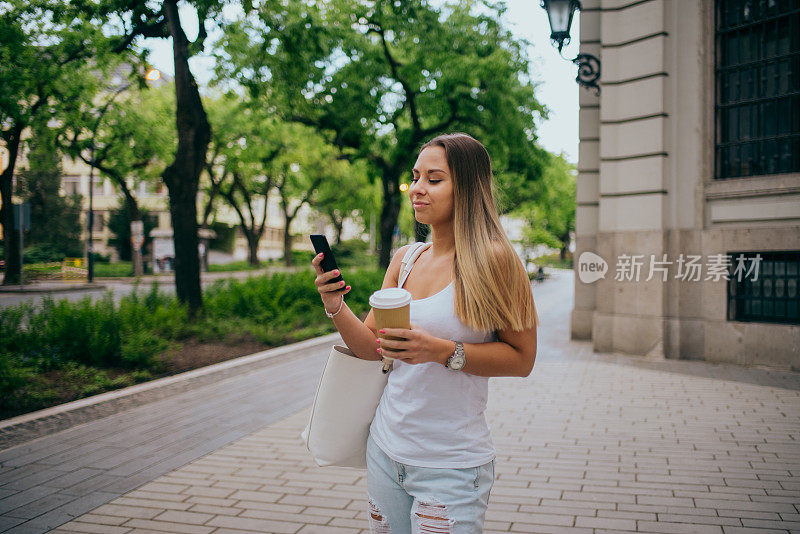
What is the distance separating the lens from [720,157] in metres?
9.91

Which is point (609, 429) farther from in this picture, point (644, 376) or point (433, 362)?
point (433, 362)

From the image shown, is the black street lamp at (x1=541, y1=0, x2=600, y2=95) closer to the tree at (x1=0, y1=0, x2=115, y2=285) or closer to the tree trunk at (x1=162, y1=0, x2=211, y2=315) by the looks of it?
the tree trunk at (x1=162, y1=0, x2=211, y2=315)

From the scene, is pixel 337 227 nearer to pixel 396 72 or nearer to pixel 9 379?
pixel 396 72

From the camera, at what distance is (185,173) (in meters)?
11.5

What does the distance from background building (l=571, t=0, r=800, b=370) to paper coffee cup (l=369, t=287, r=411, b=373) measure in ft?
29.7

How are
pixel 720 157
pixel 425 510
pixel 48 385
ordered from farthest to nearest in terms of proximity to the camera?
pixel 720 157 < pixel 48 385 < pixel 425 510

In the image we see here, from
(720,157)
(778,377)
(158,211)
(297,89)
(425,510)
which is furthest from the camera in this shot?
(158,211)

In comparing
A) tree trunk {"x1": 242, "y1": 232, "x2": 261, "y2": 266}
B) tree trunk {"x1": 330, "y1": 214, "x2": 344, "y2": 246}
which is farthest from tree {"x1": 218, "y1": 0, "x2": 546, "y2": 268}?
tree trunk {"x1": 330, "y1": 214, "x2": 344, "y2": 246}

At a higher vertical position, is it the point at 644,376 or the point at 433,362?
the point at 433,362

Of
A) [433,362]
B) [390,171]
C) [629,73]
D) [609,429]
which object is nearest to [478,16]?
[390,171]

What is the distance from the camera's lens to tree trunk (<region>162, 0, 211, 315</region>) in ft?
37.7

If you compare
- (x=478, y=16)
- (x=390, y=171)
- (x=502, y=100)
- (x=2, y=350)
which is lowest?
(x=2, y=350)

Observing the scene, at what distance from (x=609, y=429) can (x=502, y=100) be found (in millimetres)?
13760

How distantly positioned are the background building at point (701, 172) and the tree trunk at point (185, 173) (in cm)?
729
